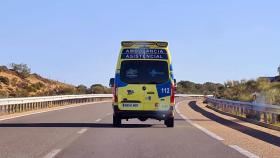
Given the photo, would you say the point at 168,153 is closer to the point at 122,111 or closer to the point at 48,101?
the point at 122,111

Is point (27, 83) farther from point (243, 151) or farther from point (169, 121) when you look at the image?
point (243, 151)

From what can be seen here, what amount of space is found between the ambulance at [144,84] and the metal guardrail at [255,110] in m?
4.21

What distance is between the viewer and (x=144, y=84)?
2158cm

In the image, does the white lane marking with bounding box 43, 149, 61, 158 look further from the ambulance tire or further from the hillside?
the hillside

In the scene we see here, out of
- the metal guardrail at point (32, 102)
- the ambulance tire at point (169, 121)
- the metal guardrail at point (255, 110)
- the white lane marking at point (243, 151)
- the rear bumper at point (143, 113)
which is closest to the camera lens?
the white lane marking at point (243, 151)

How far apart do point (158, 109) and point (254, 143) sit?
543 centimetres

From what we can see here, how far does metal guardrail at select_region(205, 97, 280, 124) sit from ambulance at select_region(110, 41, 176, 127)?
421 centimetres

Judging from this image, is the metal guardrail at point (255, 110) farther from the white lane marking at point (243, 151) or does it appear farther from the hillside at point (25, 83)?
the hillside at point (25, 83)

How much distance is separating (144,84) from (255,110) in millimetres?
6814

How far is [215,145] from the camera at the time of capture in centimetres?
1595

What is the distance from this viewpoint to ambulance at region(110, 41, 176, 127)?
848 inches

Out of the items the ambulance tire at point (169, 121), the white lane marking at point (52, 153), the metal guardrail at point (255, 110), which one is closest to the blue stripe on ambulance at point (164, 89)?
the ambulance tire at point (169, 121)

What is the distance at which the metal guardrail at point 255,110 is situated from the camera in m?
23.8

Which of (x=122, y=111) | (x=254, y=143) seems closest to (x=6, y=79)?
(x=122, y=111)
